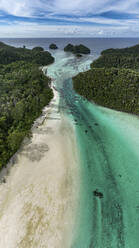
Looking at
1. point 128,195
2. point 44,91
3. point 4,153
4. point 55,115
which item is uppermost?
point 44,91

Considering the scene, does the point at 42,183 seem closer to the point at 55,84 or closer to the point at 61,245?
the point at 61,245

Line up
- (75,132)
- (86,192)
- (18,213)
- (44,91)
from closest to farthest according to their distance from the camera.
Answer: (18,213) < (86,192) < (75,132) < (44,91)

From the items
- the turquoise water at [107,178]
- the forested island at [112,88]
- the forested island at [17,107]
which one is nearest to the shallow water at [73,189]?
the turquoise water at [107,178]

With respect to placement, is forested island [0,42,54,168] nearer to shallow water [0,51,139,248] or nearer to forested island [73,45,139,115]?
shallow water [0,51,139,248]

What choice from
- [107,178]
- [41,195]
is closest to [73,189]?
[41,195]

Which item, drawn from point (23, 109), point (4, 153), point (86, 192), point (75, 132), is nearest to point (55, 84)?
point (23, 109)

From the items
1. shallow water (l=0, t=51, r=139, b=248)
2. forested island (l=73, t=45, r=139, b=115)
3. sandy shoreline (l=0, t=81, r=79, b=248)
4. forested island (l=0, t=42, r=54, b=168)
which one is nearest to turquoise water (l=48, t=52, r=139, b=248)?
shallow water (l=0, t=51, r=139, b=248)

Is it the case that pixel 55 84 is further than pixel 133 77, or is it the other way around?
pixel 55 84
